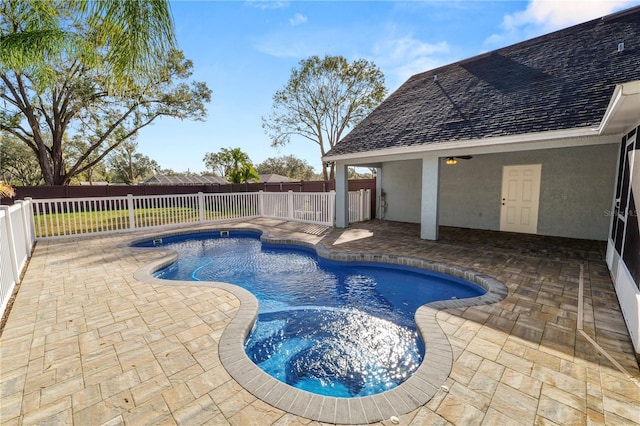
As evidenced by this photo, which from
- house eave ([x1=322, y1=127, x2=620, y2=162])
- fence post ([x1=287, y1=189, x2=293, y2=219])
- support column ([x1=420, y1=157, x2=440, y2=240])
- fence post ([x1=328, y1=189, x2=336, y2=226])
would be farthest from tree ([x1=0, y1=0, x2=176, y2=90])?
fence post ([x1=287, y1=189, x2=293, y2=219])

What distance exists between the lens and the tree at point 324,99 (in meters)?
21.2

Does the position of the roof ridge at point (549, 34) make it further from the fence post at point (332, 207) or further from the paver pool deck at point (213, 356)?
the paver pool deck at point (213, 356)

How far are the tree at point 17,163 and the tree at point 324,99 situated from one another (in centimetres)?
Result: 2691

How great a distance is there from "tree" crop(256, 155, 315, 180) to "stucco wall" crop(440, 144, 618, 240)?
46.0 metres

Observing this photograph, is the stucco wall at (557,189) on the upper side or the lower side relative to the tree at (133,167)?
lower

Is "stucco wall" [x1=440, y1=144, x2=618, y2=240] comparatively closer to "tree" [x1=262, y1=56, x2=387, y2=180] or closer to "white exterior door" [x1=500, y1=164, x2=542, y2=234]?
"white exterior door" [x1=500, y1=164, x2=542, y2=234]

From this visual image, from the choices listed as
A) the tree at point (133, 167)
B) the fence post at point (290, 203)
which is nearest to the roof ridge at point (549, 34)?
the fence post at point (290, 203)

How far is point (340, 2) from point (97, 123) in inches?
733

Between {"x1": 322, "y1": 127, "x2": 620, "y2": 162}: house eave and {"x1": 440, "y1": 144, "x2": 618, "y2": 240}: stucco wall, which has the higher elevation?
{"x1": 322, "y1": 127, "x2": 620, "y2": 162}: house eave

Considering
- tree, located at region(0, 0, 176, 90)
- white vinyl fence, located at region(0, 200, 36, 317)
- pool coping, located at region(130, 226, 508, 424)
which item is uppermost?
tree, located at region(0, 0, 176, 90)

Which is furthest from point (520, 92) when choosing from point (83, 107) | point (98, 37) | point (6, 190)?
point (83, 107)

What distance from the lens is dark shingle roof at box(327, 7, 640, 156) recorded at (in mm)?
5977

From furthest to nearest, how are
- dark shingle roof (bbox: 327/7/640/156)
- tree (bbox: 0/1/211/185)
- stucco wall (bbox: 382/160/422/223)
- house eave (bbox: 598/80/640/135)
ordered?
tree (bbox: 0/1/211/185)
stucco wall (bbox: 382/160/422/223)
dark shingle roof (bbox: 327/7/640/156)
house eave (bbox: 598/80/640/135)

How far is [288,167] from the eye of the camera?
55188 millimetres
